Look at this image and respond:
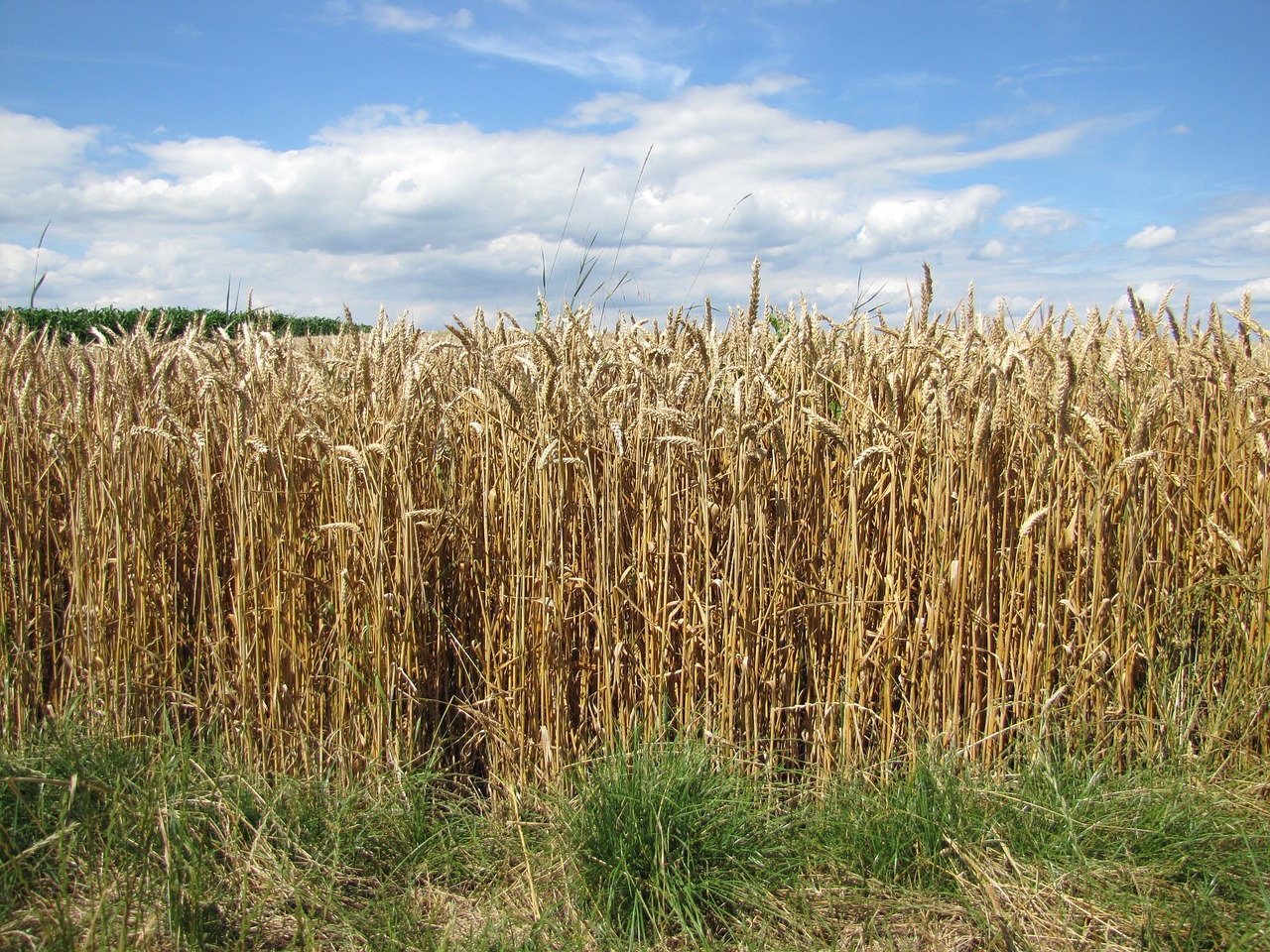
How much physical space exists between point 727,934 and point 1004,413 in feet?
4.90

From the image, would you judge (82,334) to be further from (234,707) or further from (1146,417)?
(1146,417)

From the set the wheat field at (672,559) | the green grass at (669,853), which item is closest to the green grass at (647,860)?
the green grass at (669,853)

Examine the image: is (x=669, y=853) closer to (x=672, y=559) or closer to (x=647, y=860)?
(x=647, y=860)

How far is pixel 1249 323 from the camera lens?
8.43ft

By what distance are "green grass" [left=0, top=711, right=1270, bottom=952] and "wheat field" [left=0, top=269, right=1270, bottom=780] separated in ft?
0.63

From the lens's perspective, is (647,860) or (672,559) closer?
(647,860)

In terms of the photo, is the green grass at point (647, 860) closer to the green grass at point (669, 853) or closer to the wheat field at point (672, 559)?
the green grass at point (669, 853)

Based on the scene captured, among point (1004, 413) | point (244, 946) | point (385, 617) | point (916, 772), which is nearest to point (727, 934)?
point (916, 772)

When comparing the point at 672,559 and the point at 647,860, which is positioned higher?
the point at 672,559

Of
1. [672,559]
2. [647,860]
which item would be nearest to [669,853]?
[647,860]

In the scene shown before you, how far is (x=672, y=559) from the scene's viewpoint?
7.64 ft

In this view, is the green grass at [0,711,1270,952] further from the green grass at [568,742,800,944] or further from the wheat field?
the wheat field

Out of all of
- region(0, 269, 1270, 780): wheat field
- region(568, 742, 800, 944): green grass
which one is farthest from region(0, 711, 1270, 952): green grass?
region(0, 269, 1270, 780): wheat field

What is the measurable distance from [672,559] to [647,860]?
2.67ft
